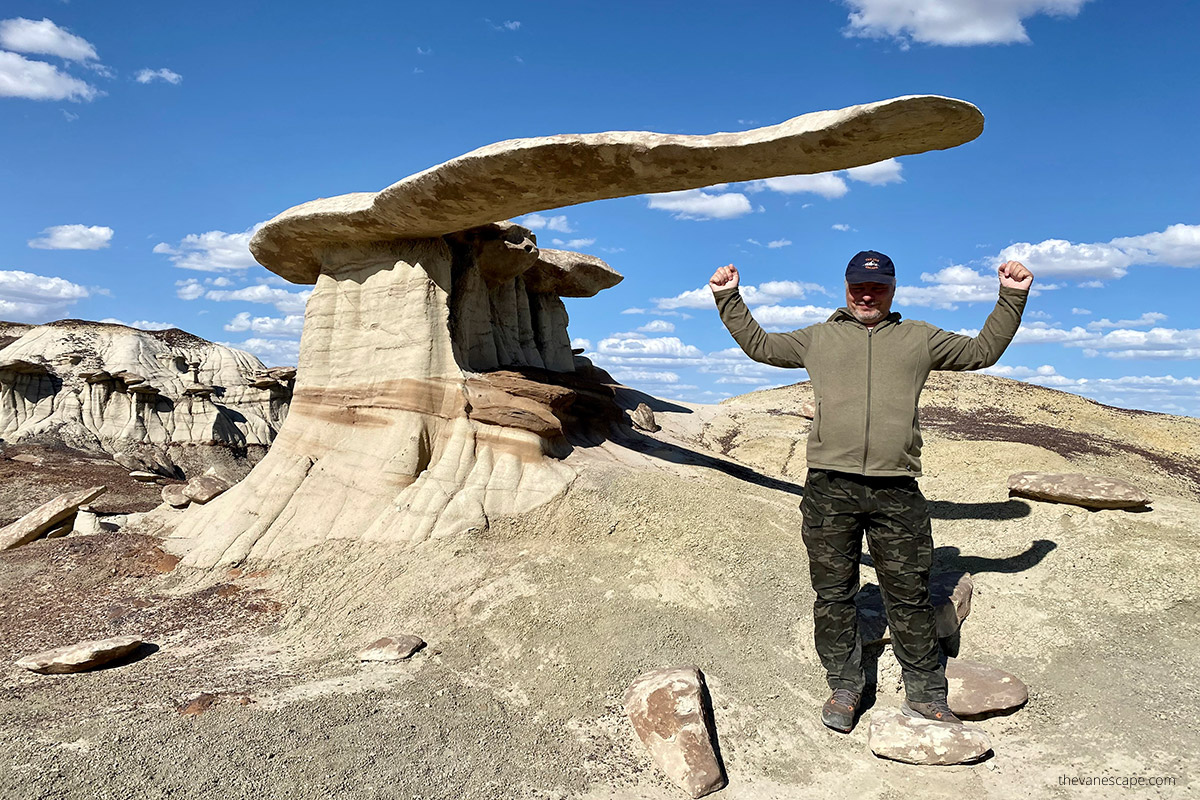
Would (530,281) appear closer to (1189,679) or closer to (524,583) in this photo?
(524,583)

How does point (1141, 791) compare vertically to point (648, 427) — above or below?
below

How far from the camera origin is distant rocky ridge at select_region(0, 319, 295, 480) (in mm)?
21953

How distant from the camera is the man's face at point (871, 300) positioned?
4.05 meters

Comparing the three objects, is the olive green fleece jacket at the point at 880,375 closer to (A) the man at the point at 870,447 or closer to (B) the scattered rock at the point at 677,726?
(A) the man at the point at 870,447

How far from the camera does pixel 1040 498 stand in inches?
261

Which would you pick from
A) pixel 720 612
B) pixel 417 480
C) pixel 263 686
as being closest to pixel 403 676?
pixel 263 686

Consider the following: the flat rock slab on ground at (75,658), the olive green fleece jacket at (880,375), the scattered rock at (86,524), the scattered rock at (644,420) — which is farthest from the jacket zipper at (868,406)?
the scattered rock at (86,524)

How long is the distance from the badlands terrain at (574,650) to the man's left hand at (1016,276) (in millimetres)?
2456

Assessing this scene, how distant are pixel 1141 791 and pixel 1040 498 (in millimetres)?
3560

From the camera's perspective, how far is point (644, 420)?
1177cm

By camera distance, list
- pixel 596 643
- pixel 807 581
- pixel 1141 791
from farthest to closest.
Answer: pixel 807 581 → pixel 596 643 → pixel 1141 791

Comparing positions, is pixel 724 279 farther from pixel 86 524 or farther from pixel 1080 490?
pixel 86 524
